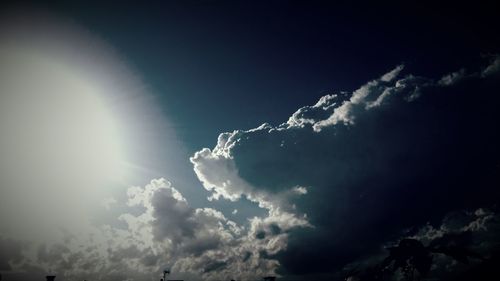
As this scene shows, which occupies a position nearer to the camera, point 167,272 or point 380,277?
point 167,272

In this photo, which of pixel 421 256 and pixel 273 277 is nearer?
pixel 273 277

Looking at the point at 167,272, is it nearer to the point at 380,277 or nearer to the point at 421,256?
the point at 421,256

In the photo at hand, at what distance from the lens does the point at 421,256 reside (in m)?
123

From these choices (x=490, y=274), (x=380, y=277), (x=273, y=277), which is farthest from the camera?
(x=380, y=277)

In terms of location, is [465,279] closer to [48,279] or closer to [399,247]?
[399,247]

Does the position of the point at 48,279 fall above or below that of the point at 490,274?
above

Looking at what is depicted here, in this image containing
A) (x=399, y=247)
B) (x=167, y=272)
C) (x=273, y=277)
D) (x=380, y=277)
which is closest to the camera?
(x=167, y=272)

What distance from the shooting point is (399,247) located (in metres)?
128

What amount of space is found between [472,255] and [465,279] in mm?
12225

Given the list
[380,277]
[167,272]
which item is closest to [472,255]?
[380,277]

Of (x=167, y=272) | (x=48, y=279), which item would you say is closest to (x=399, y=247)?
(x=167, y=272)

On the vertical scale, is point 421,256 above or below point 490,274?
above

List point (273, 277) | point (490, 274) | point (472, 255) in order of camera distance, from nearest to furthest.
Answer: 1. point (490, 274)
2. point (273, 277)
3. point (472, 255)

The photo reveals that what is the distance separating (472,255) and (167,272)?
313ft
